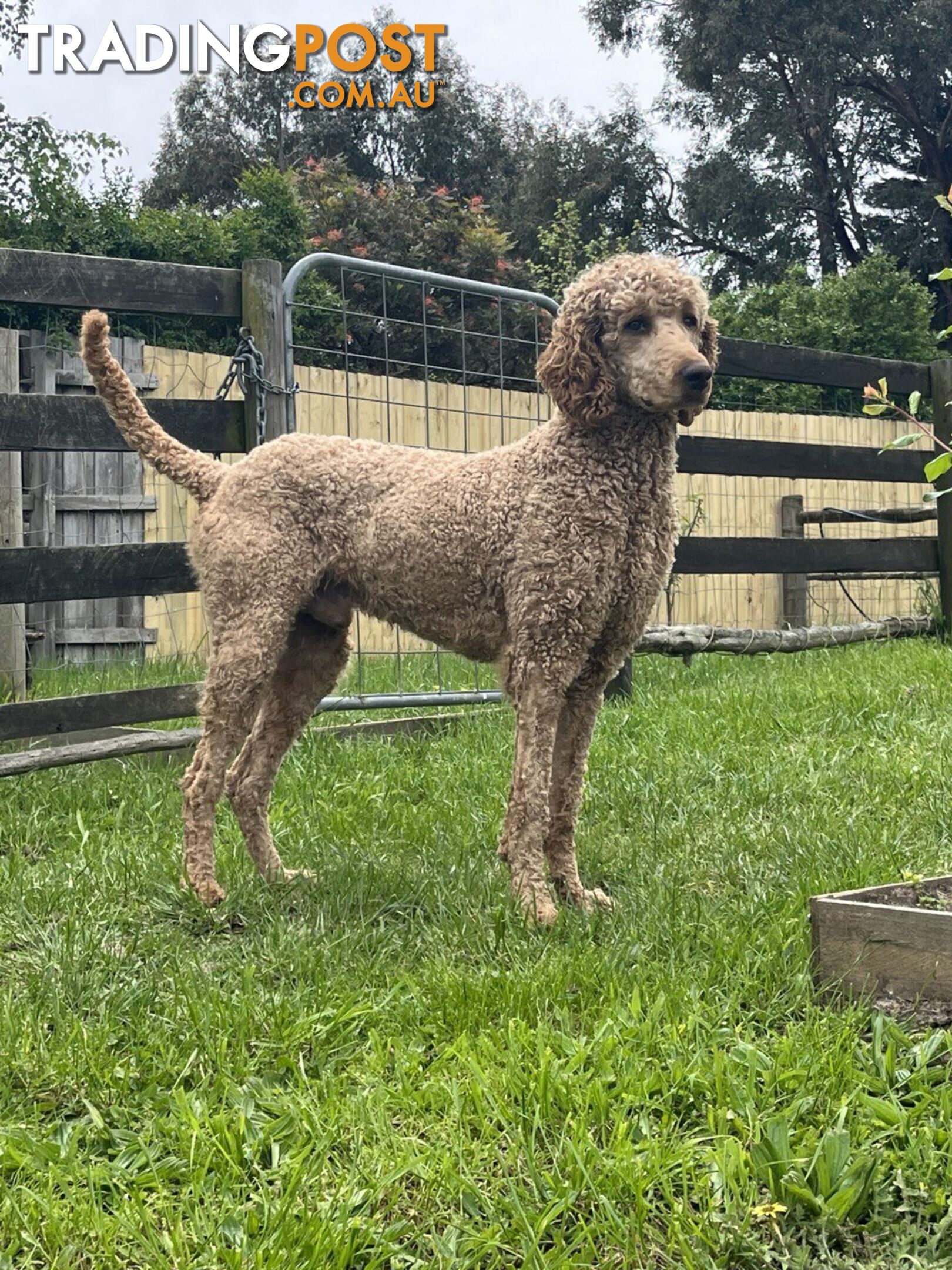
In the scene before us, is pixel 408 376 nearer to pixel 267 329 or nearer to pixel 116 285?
pixel 267 329

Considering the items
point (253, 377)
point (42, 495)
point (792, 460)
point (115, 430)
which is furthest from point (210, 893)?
point (42, 495)

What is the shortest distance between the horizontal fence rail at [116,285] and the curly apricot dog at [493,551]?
1188 mm

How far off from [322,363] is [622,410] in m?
12.1

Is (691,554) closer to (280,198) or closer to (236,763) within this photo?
(236,763)

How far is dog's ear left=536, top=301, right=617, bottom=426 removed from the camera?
3.26 metres

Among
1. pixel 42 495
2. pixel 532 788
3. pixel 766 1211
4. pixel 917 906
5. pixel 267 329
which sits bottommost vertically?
pixel 766 1211

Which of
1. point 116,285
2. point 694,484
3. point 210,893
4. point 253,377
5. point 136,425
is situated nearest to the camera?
point 210,893

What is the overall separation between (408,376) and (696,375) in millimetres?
12463

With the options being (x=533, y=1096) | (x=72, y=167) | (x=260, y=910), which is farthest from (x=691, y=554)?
(x=72, y=167)

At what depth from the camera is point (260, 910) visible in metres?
3.31

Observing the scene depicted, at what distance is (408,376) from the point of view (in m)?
15.2

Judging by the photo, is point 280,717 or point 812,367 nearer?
point 280,717

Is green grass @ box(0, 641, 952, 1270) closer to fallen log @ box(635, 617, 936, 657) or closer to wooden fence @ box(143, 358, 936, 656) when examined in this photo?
fallen log @ box(635, 617, 936, 657)

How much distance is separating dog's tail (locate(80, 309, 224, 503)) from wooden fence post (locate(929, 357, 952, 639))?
585cm
